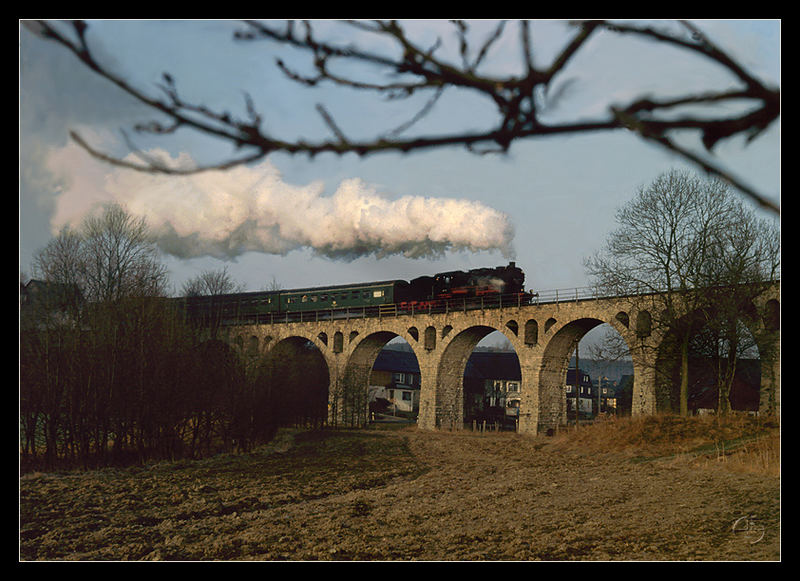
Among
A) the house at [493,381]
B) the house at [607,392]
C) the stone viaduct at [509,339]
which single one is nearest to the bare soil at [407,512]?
the stone viaduct at [509,339]

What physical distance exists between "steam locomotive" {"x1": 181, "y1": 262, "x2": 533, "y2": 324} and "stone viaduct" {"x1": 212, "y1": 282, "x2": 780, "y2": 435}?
47cm

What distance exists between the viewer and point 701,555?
593 cm

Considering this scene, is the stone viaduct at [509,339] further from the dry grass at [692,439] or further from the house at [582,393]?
the house at [582,393]

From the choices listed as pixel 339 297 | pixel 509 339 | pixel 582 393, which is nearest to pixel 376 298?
pixel 339 297

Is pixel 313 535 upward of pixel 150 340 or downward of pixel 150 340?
downward

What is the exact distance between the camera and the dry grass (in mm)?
11906

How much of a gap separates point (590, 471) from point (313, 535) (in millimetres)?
7058

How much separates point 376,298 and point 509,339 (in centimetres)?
733

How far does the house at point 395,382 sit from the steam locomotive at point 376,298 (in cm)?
1366

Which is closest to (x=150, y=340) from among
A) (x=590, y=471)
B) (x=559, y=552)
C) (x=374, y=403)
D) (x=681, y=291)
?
(x=590, y=471)

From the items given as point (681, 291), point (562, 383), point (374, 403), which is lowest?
point (374, 403)

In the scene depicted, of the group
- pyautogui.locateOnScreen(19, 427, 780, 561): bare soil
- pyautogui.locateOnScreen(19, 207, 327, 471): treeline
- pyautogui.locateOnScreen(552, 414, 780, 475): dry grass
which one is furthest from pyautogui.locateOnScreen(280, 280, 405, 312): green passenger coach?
pyautogui.locateOnScreen(19, 427, 780, 561): bare soil

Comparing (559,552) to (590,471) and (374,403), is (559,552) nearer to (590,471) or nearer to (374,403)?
(590,471)

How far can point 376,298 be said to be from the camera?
31000 millimetres
